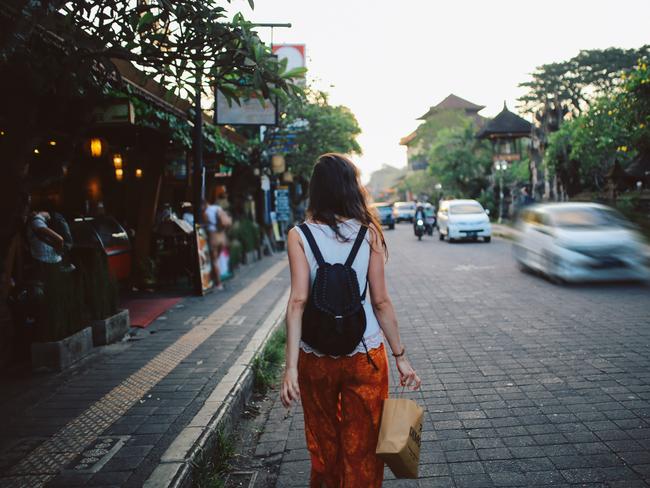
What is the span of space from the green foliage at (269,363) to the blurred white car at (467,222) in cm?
1640

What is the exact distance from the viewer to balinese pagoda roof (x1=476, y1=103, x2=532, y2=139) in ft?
146

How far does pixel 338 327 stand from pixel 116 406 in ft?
9.98

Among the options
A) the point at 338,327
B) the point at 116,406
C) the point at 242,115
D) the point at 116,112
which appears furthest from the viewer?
the point at 242,115

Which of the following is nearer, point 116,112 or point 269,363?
point 269,363

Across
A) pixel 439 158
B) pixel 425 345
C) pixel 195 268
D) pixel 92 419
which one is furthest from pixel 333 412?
pixel 439 158

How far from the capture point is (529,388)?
5.07 m

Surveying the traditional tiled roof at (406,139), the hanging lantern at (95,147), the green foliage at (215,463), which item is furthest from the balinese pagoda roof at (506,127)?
the traditional tiled roof at (406,139)

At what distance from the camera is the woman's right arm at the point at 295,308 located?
2.58 m

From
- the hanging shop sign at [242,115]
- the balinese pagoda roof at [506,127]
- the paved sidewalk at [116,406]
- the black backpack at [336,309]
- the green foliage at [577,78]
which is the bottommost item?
the paved sidewalk at [116,406]

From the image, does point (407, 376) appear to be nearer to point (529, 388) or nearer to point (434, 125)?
point (529, 388)

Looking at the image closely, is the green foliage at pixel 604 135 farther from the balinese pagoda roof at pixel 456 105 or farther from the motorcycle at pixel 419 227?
the balinese pagoda roof at pixel 456 105

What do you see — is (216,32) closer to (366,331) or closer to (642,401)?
(366,331)

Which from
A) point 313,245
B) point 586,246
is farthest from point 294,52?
point 313,245

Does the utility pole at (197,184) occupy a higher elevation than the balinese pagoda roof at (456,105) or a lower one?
lower
